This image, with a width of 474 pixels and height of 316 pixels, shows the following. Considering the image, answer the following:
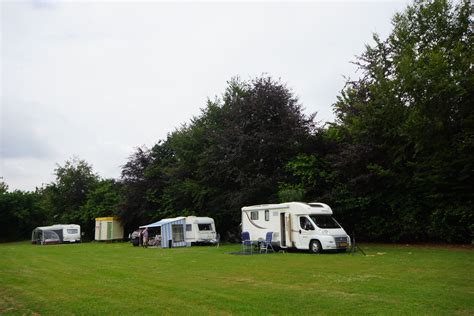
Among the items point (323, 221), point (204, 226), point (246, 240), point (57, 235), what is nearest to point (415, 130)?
point (323, 221)

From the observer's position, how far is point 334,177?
2616 cm

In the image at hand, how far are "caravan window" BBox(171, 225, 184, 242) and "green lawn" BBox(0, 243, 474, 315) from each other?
14418mm

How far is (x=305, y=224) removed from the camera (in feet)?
68.2

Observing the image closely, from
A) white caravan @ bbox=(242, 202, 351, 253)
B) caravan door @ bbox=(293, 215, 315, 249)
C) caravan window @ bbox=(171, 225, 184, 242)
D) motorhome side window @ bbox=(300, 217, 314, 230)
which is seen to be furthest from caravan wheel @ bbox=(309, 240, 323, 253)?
caravan window @ bbox=(171, 225, 184, 242)

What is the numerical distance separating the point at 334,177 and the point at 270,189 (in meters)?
4.57

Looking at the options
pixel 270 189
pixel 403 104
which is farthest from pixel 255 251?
pixel 403 104

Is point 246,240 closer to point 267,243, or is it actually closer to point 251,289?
point 267,243

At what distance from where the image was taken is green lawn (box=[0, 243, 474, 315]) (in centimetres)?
783

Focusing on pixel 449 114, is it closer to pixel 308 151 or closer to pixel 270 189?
pixel 308 151

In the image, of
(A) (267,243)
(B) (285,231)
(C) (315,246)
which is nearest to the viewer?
(C) (315,246)

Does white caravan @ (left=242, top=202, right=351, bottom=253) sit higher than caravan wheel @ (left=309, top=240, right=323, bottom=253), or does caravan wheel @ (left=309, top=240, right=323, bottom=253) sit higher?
white caravan @ (left=242, top=202, right=351, bottom=253)

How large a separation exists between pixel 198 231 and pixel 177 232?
4.79 ft

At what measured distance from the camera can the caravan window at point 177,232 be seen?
29.7 meters

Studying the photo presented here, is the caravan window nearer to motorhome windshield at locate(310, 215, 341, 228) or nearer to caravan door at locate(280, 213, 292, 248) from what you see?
caravan door at locate(280, 213, 292, 248)
